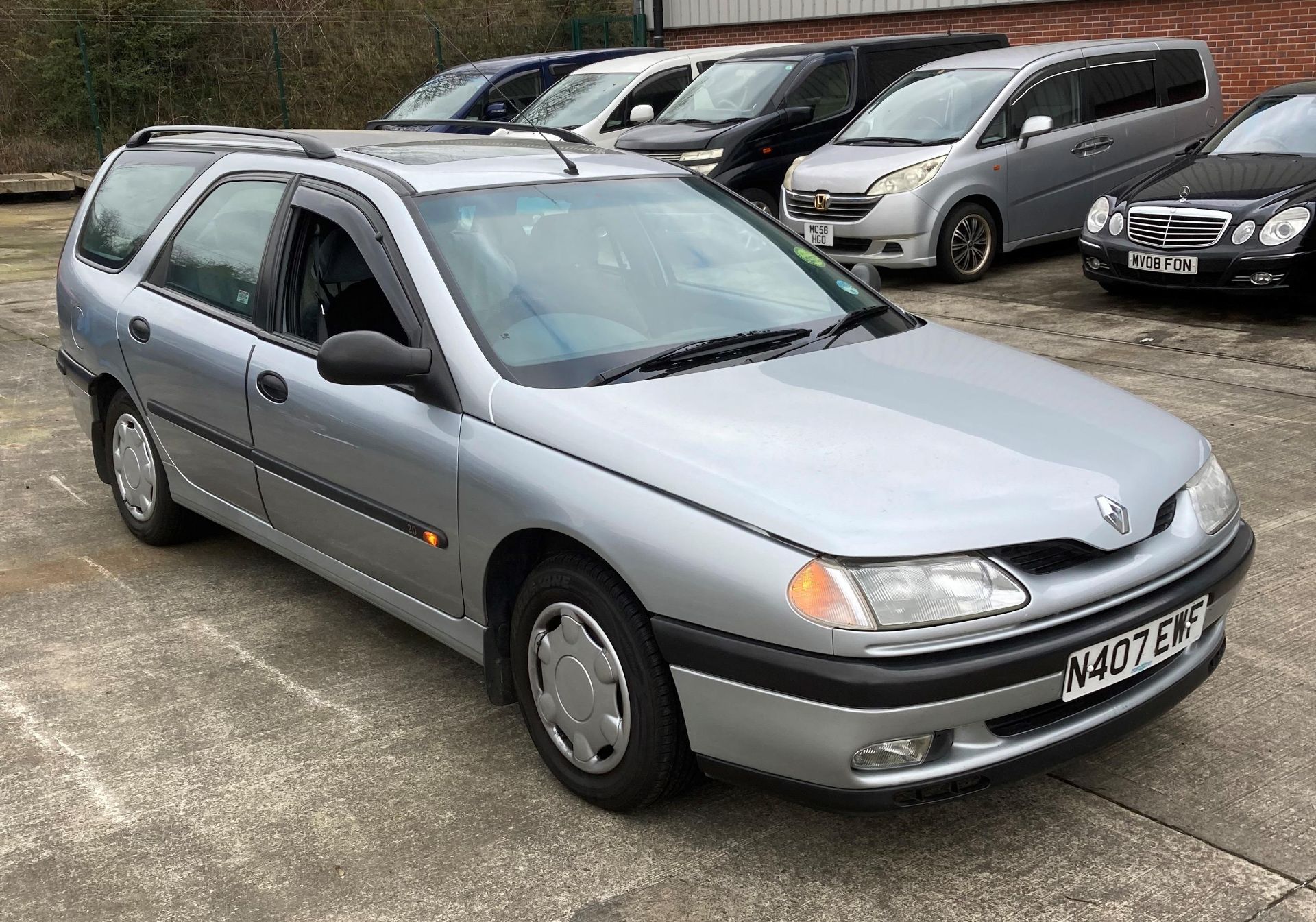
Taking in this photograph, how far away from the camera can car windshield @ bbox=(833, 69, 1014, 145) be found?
34.6ft

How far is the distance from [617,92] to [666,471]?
36.6 ft

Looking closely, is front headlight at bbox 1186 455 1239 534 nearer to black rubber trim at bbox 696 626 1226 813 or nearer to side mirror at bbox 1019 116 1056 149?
black rubber trim at bbox 696 626 1226 813

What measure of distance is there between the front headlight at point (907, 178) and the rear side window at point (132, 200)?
20.2 feet

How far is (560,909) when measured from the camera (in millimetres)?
2818

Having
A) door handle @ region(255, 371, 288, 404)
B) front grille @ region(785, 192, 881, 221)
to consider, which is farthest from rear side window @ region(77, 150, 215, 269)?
front grille @ region(785, 192, 881, 221)

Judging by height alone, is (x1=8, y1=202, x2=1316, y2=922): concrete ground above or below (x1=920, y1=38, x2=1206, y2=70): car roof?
below

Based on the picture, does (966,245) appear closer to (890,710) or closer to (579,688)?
(579,688)

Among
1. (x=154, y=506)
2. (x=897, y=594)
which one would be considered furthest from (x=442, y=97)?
(x=897, y=594)

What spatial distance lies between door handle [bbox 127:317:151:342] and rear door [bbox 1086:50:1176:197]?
855 cm

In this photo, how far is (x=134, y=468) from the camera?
509 centimetres

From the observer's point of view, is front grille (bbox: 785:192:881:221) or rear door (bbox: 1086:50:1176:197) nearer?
front grille (bbox: 785:192:881:221)

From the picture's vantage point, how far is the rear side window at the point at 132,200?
16.1ft

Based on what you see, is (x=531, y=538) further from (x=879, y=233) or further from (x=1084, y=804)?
(x=879, y=233)

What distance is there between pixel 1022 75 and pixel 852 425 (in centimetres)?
854
